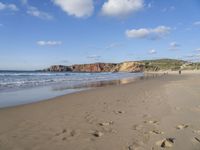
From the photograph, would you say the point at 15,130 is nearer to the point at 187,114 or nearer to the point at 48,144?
the point at 48,144

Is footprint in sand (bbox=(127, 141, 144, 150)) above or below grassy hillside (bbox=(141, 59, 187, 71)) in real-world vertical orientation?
above

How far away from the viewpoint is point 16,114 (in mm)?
6328

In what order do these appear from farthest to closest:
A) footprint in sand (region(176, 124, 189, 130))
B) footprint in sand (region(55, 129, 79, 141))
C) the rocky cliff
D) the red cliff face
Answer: the red cliff face
the rocky cliff
footprint in sand (region(176, 124, 189, 130))
footprint in sand (region(55, 129, 79, 141))

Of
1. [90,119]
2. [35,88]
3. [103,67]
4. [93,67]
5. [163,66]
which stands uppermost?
[90,119]

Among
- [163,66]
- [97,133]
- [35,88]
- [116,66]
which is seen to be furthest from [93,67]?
[97,133]

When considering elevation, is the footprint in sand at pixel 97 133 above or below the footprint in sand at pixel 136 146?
below

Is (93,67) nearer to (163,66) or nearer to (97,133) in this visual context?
(163,66)

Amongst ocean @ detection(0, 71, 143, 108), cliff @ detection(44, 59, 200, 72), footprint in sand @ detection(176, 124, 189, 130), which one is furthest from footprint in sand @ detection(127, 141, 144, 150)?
cliff @ detection(44, 59, 200, 72)

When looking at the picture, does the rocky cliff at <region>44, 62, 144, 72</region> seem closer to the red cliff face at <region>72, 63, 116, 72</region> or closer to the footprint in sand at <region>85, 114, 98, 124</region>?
the red cliff face at <region>72, 63, 116, 72</region>

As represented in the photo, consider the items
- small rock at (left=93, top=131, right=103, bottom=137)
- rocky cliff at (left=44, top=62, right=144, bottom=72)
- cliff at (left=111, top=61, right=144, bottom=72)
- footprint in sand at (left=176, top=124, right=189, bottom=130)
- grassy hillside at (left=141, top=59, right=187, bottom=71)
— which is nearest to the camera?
small rock at (left=93, top=131, right=103, bottom=137)

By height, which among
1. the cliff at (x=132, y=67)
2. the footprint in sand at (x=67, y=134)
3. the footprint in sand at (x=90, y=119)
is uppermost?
the footprint in sand at (x=67, y=134)

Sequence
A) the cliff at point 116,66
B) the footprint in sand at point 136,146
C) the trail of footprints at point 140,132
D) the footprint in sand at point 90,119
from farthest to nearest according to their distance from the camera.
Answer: the cliff at point 116,66, the footprint in sand at point 90,119, the trail of footprints at point 140,132, the footprint in sand at point 136,146

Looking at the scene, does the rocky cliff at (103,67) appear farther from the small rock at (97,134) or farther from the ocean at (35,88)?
the small rock at (97,134)

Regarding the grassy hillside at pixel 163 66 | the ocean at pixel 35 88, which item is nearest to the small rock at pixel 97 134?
the ocean at pixel 35 88
